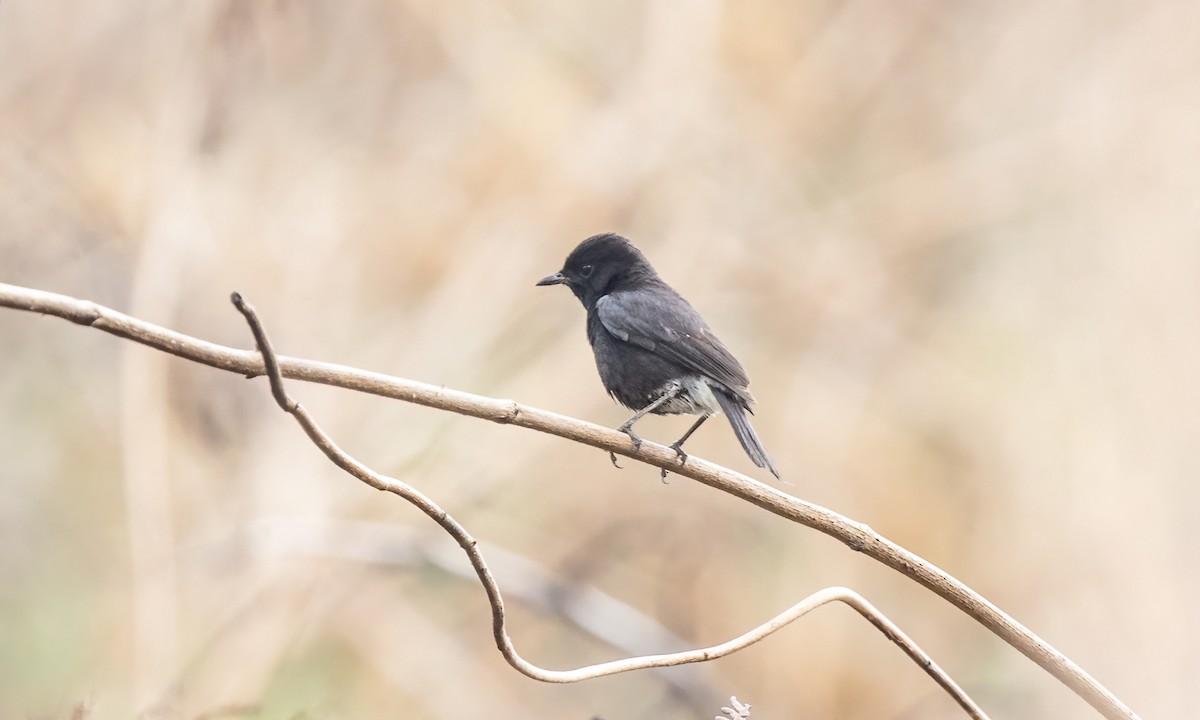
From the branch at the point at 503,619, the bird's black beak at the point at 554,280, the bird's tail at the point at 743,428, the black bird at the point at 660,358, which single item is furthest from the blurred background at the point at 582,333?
the branch at the point at 503,619

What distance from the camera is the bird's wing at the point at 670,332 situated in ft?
11.2

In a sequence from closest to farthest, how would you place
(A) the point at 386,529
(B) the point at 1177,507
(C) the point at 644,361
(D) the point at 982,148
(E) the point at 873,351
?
(C) the point at 644,361, (A) the point at 386,529, (B) the point at 1177,507, (E) the point at 873,351, (D) the point at 982,148

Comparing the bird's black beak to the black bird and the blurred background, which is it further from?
the blurred background

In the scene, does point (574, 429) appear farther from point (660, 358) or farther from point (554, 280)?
point (554, 280)

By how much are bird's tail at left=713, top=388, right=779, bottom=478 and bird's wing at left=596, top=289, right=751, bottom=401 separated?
43 mm

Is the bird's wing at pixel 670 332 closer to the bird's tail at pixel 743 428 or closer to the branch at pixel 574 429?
the bird's tail at pixel 743 428

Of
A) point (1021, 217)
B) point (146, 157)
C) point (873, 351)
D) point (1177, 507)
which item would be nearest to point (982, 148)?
point (1021, 217)

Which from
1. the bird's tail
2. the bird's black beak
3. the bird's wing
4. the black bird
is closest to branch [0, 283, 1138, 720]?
the bird's tail

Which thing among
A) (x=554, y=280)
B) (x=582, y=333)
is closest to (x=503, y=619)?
(x=554, y=280)

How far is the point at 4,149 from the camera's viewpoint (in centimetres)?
422

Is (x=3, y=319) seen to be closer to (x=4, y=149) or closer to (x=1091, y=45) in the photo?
(x=4, y=149)

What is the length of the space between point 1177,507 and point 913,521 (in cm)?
111

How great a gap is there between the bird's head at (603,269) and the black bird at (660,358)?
0.02 metres

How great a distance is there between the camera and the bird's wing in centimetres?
340
